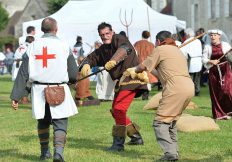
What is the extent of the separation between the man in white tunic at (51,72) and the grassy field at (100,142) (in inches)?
27.1

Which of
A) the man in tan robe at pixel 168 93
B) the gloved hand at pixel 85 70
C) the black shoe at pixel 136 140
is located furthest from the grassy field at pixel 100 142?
the gloved hand at pixel 85 70

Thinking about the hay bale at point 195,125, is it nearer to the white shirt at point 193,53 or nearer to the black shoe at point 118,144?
the black shoe at point 118,144

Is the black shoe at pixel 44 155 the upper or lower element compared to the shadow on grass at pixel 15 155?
upper

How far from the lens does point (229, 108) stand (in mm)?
13422

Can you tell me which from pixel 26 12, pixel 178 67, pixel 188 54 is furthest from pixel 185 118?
pixel 26 12

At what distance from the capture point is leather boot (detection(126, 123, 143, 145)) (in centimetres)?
964

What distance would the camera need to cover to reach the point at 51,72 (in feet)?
26.6

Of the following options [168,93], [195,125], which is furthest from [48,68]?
[195,125]

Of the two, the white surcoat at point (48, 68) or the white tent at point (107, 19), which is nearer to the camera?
the white surcoat at point (48, 68)

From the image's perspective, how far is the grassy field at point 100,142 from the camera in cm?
886

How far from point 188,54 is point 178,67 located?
11933 mm

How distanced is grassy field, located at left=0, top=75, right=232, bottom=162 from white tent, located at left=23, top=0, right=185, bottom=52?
11.8 m

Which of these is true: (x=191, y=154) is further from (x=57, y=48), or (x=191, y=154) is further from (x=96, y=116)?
(x=96, y=116)

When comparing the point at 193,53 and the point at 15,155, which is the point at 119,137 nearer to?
the point at 15,155
